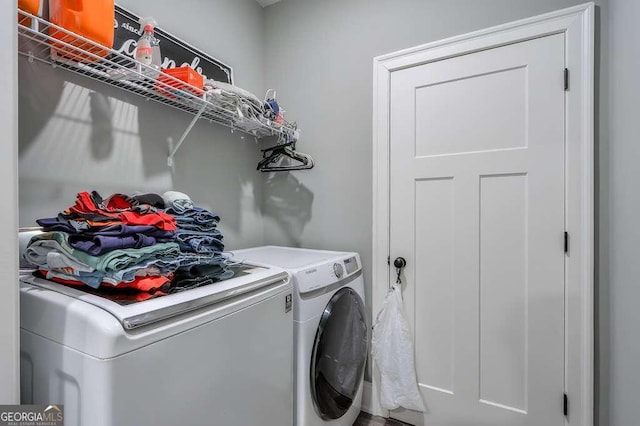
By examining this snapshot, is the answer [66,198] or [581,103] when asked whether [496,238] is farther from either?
[66,198]

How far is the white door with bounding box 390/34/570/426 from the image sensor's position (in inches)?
56.3

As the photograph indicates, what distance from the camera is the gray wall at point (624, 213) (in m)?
1.04

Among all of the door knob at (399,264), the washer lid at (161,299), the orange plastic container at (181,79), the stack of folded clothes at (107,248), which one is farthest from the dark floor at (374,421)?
the orange plastic container at (181,79)

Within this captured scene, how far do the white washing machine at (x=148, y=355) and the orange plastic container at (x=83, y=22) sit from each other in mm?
750

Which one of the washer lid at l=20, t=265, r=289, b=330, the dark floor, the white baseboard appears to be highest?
the washer lid at l=20, t=265, r=289, b=330

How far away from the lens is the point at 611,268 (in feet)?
4.26

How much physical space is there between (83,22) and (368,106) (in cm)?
139

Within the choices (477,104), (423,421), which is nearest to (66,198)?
(477,104)

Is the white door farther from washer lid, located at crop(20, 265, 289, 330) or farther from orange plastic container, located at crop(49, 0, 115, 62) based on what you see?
orange plastic container, located at crop(49, 0, 115, 62)

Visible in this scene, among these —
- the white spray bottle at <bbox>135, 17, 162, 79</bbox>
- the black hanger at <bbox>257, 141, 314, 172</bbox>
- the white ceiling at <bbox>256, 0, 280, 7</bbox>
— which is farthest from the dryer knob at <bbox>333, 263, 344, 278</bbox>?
the white ceiling at <bbox>256, 0, 280, 7</bbox>

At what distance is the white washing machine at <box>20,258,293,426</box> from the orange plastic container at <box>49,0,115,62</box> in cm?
75

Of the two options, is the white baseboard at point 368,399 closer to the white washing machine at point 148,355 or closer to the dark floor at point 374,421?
the dark floor at point 374,421

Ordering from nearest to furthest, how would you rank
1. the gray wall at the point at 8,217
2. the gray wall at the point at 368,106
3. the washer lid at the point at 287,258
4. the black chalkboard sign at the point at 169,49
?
the gray wall at the point at 8,217 → the gray wall at the point at 368,106 → the black chalkboard sign at the point at 169,49 → the washer lid at the point at 287,258

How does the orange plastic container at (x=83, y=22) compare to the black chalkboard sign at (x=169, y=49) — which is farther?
the black chalkboard sign at (x=169, y=49)
